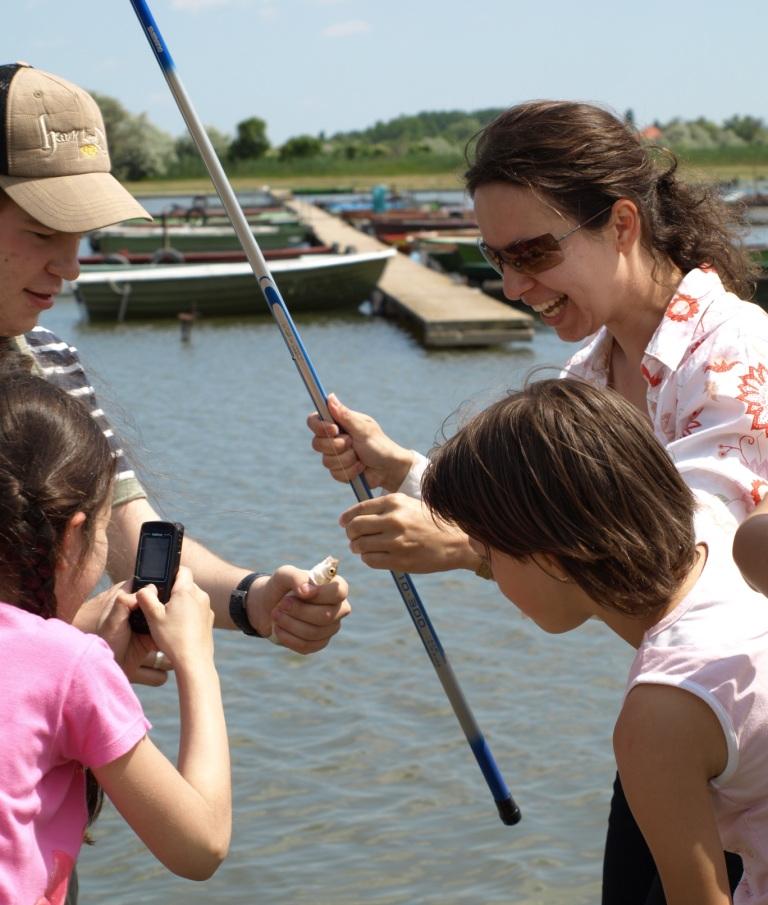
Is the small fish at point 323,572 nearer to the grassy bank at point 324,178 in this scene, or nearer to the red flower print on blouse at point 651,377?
the red flower print on blouse at point 651,377

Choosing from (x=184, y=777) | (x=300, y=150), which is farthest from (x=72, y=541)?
(x=300, y=150)

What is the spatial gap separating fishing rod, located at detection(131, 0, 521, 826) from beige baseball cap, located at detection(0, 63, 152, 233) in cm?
29

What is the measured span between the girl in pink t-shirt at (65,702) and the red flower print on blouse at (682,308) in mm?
1198

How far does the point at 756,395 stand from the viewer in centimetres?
256

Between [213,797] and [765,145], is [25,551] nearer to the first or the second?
[213,797]

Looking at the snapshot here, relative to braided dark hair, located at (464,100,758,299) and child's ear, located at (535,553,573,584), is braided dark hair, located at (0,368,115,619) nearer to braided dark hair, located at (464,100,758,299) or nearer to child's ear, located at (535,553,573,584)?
child's ear, located at (535,553,573,584)

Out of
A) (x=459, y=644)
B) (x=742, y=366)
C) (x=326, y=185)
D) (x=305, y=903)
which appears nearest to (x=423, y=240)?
(x=459, y=644)

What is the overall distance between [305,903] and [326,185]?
71.6 metres

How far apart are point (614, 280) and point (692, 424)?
1.32 ft

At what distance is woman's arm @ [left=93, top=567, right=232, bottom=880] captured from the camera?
6.16 ft

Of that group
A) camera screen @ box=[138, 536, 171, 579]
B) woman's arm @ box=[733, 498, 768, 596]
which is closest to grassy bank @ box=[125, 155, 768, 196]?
camera screen @ box=[138, 536, 171, 579]

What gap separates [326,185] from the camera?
245ft

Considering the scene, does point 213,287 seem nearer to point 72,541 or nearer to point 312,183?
point 72,541

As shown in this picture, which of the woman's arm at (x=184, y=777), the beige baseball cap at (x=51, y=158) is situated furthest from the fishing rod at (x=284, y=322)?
the woman's arm at (x=184, y=777)
